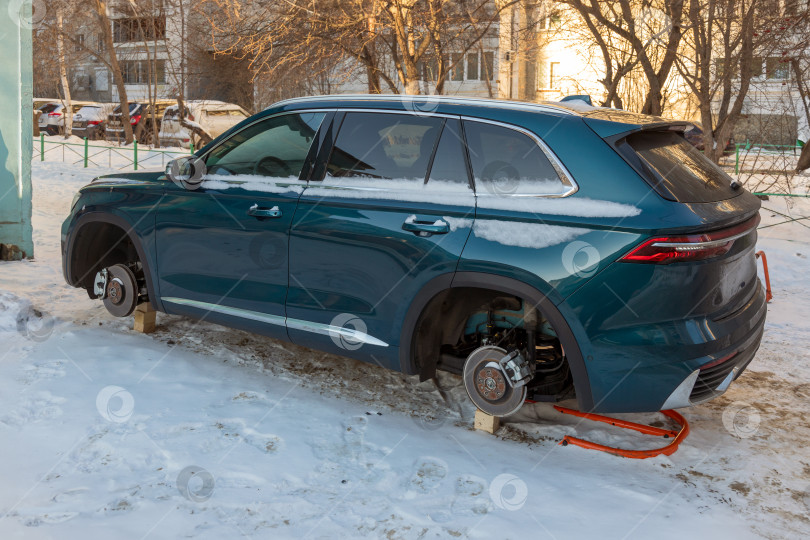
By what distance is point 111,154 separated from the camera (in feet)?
68.7

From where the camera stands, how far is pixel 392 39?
1561 centimetres

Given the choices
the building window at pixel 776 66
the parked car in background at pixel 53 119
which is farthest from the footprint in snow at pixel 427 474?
the parked car in background at pixel 53 119

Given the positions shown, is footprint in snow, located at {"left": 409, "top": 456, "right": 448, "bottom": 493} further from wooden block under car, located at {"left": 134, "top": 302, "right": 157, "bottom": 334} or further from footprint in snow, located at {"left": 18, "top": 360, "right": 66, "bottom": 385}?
wooden block under car, located at {"left": 134, "top": 302, "right": 157, "bottom": 334}

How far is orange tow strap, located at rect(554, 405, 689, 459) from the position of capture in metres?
4.12

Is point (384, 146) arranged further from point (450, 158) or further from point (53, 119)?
point (53, 119)

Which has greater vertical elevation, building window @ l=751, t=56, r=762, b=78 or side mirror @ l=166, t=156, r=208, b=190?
building window @ l=751, t=56, r=762, b=78

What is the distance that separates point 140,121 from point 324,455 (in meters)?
24.8

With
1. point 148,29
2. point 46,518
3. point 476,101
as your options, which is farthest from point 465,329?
point 148,29

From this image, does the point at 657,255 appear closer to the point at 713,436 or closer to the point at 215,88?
the point at 713,436

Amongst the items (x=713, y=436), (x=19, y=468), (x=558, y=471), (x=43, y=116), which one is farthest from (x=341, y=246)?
(x=43, y=116)

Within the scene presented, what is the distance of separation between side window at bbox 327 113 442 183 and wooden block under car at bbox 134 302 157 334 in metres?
2.12

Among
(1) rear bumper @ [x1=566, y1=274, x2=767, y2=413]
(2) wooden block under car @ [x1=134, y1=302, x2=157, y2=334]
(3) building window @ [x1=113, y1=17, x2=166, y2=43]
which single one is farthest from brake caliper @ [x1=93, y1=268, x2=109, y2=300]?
(3) building window @ [x1=113, y1=17, x2=166, y2=43]

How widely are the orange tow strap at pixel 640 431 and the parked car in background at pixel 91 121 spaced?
2734 centimetres

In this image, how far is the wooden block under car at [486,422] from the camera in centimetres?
438
